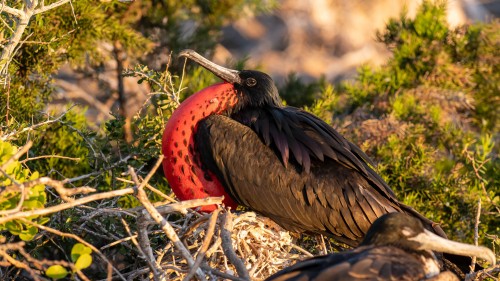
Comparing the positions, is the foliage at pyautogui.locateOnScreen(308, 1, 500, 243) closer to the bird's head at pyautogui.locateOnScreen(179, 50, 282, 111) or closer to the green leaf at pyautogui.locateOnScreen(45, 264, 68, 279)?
the bird's head at pyautogui.locateOnScreen(179, 50, 282, 111)

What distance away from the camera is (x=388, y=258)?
368 cm

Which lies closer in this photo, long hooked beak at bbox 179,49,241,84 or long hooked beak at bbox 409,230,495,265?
long hooked beak at bbox 409,230,495,265

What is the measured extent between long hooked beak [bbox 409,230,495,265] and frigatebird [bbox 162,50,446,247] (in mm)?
928

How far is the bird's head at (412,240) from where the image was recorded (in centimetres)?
387

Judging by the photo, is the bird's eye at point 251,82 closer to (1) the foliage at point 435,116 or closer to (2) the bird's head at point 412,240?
(1) the foliage at point 435,116

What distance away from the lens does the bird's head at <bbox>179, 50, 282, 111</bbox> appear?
5.34 m

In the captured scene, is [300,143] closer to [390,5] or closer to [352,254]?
[352,254]

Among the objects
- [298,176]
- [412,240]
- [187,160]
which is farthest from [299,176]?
[412,240]

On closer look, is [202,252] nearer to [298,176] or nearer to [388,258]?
[388,258]

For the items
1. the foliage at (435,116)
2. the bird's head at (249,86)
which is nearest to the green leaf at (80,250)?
the bird's head at (249,86)

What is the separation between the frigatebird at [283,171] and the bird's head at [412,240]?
92 cm

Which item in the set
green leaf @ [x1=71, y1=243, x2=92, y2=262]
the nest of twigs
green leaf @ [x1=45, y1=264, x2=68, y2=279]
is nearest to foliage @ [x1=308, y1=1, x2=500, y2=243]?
the nest of twigs

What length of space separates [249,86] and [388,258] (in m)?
1.93

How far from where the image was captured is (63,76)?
413 inches
